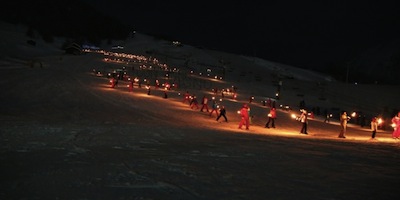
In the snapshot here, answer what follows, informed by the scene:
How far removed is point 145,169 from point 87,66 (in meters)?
47.3

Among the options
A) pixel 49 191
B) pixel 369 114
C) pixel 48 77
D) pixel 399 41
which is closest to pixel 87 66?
pixel 48 77

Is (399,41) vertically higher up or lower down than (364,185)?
higher up

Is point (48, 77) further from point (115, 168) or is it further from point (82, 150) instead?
point (115, 168)

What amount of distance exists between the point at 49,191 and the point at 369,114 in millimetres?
44123

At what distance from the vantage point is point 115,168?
903 centimetres

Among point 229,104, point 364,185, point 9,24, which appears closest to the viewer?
point 364,185

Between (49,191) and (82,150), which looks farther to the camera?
(82,150)

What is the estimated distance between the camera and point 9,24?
300 ft

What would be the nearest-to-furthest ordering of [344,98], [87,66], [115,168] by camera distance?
[115,168] → [87,66] → [344,98]

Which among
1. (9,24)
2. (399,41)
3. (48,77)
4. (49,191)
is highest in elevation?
(399,41)

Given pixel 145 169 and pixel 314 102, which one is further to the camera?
pixel 314 102

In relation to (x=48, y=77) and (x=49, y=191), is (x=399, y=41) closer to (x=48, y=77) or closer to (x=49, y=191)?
(x=48, y=77)

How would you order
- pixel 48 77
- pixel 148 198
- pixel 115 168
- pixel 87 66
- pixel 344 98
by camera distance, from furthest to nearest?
1. pixel 344 98
2. pixel 87 66
3. pixel 48 77
4. pixel 115 168
5. pixel 148 198

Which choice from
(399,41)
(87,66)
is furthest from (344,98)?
(399,41)
